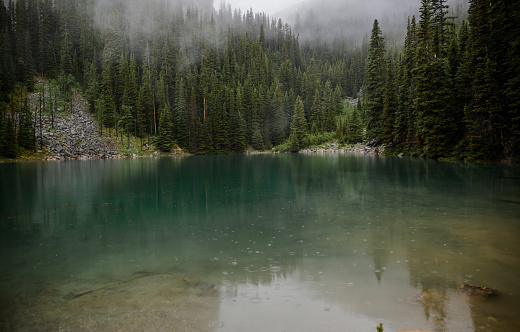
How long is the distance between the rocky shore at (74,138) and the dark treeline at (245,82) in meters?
3.44

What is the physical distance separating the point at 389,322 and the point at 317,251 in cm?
377

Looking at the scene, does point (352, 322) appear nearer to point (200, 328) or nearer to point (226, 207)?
point (200, 328)

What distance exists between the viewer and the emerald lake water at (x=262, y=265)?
5.71 m

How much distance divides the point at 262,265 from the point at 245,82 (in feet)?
338

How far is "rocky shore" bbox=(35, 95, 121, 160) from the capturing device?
66.5 m

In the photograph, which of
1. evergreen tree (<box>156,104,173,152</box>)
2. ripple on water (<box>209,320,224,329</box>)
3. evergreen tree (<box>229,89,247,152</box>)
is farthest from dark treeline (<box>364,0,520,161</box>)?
evergreen tree (<box>156,104,173,152</box>)

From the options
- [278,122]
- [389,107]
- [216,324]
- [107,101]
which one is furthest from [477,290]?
[278,122]

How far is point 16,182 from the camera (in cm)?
2611

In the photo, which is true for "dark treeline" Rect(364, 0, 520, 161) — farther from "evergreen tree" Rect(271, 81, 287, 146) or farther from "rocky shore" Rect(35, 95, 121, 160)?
"rocky shore" Rect(35, 95, 121, 160)

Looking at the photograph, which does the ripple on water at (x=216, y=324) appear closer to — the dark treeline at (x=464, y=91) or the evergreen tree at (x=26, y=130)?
the dark treeline at (x=464, y=91)

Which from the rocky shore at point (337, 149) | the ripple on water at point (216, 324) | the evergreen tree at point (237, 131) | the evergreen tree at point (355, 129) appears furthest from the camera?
the evergreen tree at point (237, 131)

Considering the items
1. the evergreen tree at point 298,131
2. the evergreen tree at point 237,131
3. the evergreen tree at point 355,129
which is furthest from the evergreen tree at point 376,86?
the evergreen tree at point 237,131

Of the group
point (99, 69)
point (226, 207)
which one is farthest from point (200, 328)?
point (99, 69)

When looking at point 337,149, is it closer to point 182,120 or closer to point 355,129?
point 355,129
